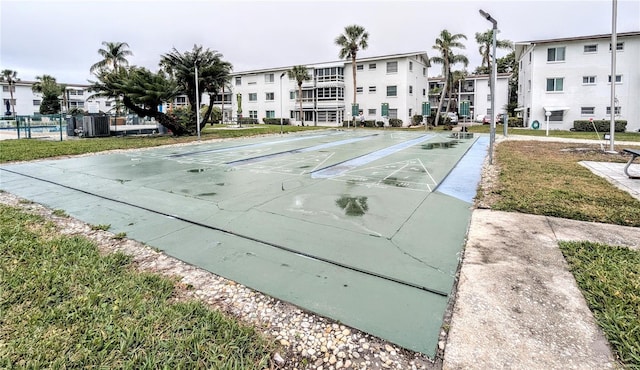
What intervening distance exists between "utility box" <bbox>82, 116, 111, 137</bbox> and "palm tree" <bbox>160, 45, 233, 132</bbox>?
227 inches

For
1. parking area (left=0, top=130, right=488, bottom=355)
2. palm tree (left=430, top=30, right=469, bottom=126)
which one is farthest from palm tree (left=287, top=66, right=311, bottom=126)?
parking area (left=0, top=130, right=488, bottom=355)

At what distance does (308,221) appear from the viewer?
6.16 metres

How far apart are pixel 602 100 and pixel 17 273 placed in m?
39.5

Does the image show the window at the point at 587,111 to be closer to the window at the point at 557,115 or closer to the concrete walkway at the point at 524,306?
the window at the point at 557,115

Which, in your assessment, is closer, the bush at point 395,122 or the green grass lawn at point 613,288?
the green grass lawn at point 613,288

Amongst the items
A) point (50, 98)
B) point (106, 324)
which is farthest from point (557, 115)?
point (50, 98)

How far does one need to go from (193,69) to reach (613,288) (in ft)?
91.2

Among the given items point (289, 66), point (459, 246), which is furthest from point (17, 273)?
point (289, 66)

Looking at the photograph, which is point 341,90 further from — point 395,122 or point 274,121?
point 274,121

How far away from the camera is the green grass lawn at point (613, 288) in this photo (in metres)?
2.81

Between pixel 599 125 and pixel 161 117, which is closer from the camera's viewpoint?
pixel 161 117

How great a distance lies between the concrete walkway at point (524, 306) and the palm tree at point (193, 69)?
2515cm

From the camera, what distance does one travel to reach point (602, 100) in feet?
102

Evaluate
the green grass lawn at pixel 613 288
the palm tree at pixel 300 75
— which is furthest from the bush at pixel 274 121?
the green grass lawn at pixel 613 288
